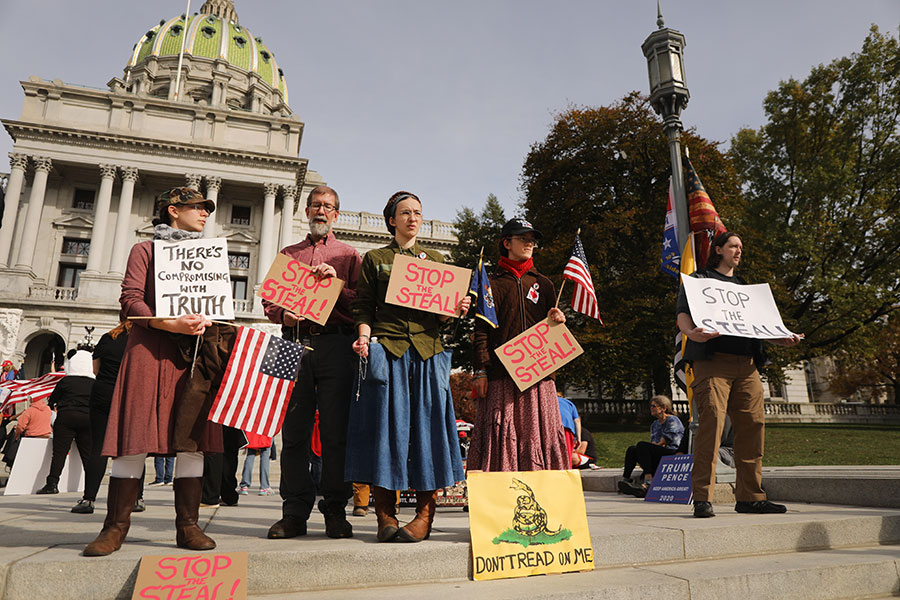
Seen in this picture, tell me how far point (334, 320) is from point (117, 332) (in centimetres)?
239

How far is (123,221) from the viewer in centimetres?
3888

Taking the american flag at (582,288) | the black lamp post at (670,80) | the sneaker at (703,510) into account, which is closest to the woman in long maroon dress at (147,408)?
the american flag at (582,288)

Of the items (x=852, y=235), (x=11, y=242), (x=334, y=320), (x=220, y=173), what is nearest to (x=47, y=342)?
(x=11, y=242)

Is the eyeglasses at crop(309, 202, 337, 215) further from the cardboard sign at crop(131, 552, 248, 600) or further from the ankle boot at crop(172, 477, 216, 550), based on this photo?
the cardboard sign at crop(131, 552, 248, 600)

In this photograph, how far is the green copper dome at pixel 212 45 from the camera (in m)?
72.6

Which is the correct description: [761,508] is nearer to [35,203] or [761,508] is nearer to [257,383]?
[257,383]

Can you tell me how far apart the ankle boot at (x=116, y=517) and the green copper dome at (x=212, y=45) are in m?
80.5

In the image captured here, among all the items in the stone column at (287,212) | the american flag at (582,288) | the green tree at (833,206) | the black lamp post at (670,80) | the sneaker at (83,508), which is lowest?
the sneaker at (83,508)

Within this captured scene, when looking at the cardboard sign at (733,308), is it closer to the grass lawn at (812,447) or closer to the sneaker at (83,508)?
the sneaker at (83,508)

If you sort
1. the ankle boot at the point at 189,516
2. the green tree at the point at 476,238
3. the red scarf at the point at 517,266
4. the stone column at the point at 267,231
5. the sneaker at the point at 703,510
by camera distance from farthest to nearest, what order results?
the stone column at the point at 267,231 → the green tree at the point at 476,238 → the red scarf at the point at 517,266 → the sneaker at the point at 703,510 → the ankle boot at the point at 189,516

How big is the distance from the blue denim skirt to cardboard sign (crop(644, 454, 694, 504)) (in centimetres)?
391

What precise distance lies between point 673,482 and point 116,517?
588cm

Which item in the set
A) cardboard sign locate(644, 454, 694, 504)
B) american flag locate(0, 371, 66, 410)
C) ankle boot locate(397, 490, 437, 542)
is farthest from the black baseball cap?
american flag locate(0, 371, 66, 410)

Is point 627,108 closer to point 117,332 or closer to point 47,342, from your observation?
point 117,332
